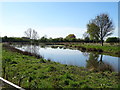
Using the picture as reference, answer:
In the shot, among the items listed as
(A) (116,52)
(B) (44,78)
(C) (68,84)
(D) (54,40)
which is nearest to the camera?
(C) (68,84)

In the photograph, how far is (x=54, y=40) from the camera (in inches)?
2763

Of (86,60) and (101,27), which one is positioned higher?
(101,27)

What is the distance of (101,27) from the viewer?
1401 inches

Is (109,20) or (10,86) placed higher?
(109,20)

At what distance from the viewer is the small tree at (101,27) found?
35344 mm

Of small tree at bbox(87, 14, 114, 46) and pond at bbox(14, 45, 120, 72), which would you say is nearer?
pond at bbox(14, 45, 120, 72)

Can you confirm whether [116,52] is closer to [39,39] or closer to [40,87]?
[40,87]

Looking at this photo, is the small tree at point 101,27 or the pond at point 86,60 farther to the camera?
the small tree at point 101,27

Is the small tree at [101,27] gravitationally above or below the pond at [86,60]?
above

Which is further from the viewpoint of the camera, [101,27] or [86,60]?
[101,27]

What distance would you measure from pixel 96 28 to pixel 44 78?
102ft

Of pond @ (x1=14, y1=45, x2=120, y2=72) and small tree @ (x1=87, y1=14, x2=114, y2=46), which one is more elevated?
small tree @ (x1=87, y1=14, x2=114, y2=46)

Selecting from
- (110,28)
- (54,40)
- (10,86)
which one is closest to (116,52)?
(110,28)

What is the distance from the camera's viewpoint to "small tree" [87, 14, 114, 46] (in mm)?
35344
